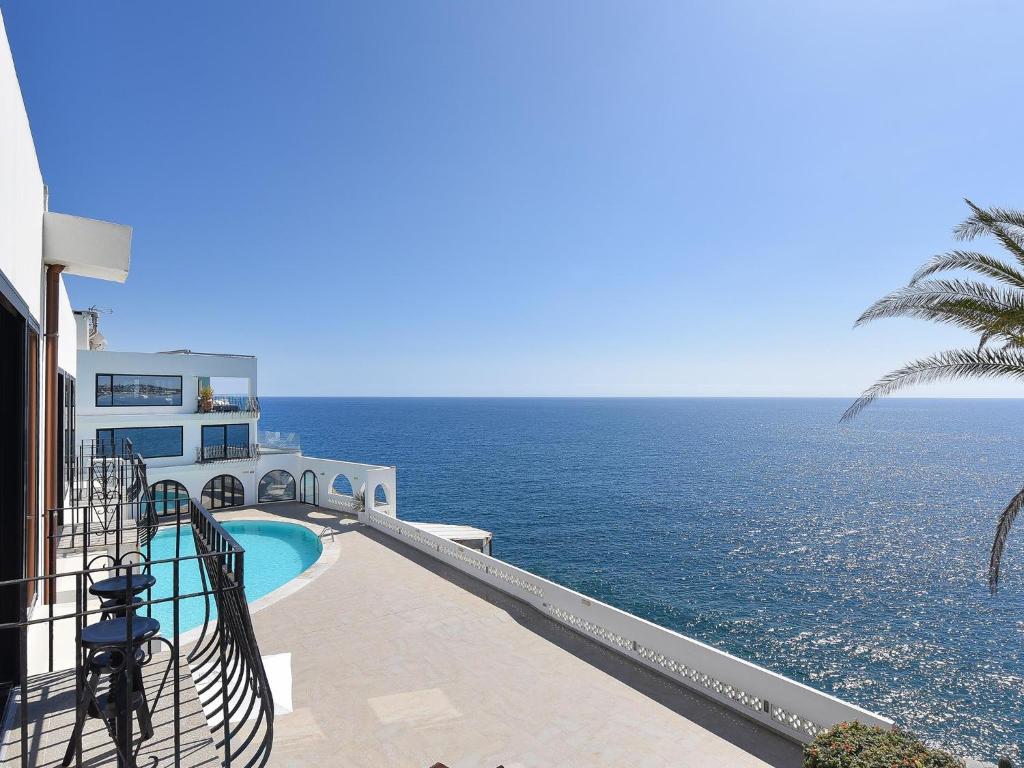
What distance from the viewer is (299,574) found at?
1645cm

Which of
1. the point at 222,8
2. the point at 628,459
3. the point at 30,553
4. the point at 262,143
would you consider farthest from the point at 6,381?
the point at 628,459

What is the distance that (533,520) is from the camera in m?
39.0

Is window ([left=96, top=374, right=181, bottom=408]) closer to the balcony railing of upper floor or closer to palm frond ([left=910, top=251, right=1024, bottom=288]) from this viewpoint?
the balcony railing of upper floor

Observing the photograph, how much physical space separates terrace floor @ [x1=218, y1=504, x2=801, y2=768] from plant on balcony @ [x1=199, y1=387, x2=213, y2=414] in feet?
46.3

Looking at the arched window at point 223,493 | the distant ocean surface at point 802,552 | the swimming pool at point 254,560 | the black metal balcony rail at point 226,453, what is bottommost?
the distant ocean surface at point 802,552

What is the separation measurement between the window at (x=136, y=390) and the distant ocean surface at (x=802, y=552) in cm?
1895

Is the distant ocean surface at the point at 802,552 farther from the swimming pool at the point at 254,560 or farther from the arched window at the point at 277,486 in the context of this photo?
the swimming pool at the point at 254,560

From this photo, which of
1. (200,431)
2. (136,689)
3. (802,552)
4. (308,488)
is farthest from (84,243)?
(802,552)

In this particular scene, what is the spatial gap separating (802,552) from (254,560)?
31090 millimetres

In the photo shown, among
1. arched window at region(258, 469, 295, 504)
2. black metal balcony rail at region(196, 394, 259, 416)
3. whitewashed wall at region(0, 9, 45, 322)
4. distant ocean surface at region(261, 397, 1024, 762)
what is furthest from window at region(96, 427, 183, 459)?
whitewashed wall at region(0, 9, 45, 322)

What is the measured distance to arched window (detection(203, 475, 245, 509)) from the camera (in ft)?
78.8

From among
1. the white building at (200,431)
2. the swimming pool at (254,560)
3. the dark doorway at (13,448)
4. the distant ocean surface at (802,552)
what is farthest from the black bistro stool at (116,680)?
the distant ocean surface at (802,552)

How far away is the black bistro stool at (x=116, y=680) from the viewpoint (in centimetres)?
281

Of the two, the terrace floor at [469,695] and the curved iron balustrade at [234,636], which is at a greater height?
the curved iron balustrade at [234,636]
